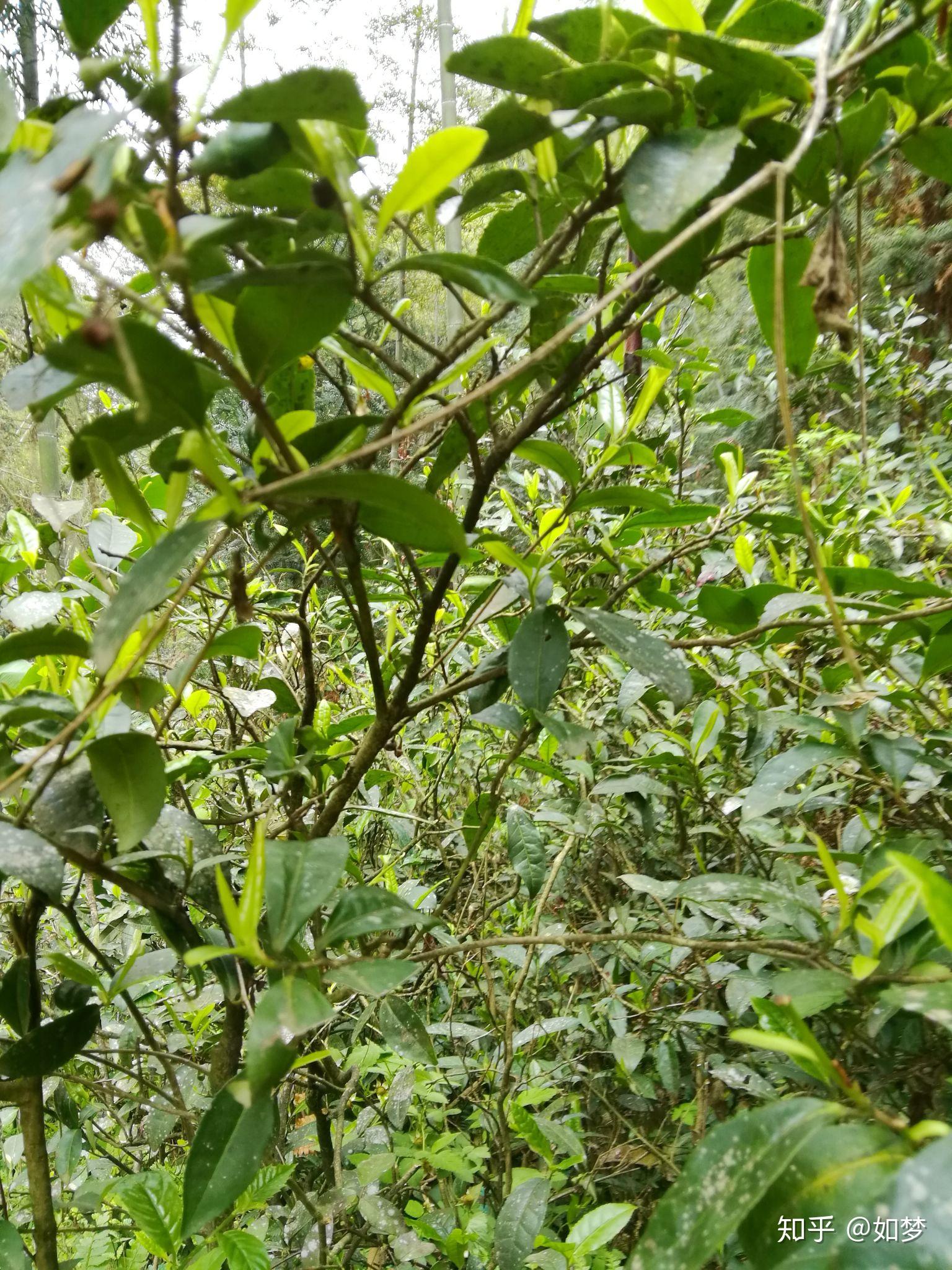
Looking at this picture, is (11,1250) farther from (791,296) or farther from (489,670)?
(791,296)

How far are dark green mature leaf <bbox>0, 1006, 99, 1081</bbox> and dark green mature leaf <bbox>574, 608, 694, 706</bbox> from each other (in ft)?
1.26

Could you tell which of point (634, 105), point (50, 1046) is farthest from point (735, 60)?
point (50, 1046)

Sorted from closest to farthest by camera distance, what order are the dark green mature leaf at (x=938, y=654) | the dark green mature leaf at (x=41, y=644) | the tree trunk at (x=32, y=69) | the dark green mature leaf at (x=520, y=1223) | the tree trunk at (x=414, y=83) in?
the dark green mature leaf at (x=41, y=644) < the dark green mature leaf at (x=938, y=654) < the dark green mature leaf at (x=520, y=1223) < the tree trunk at (x=32, y=69) < the tree trunk at (x=414, y=83)

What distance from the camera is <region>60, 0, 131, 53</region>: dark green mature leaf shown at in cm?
26

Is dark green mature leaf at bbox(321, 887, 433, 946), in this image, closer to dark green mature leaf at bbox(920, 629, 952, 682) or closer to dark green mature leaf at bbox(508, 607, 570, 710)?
dark green mature leaf at bbox(508, 607, 570, 710)

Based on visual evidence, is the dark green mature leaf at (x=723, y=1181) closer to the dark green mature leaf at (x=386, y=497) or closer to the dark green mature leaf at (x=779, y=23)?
the dark green mature leaf at (x=386, y=497)

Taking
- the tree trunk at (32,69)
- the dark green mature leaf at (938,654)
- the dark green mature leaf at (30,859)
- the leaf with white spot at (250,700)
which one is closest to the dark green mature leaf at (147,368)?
the dark green mature leaf at (30,859)

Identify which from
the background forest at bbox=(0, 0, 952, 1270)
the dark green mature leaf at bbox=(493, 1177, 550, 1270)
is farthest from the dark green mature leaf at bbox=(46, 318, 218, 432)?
the dark green mature leaf at bbox=(493, 1177, 550, 1270)

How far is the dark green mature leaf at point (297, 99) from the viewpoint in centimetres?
25

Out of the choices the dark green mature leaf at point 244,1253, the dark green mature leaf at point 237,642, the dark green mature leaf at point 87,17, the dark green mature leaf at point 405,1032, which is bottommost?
the dark green mature leaf at point 244,1253

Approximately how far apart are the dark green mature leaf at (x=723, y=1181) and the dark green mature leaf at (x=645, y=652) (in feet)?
0.63

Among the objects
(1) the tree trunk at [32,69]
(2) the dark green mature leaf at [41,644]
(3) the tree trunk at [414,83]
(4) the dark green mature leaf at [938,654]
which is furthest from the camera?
(3) the tree trunk at [414,83]

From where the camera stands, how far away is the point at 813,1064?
259 millimetres

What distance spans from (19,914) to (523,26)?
59cm
